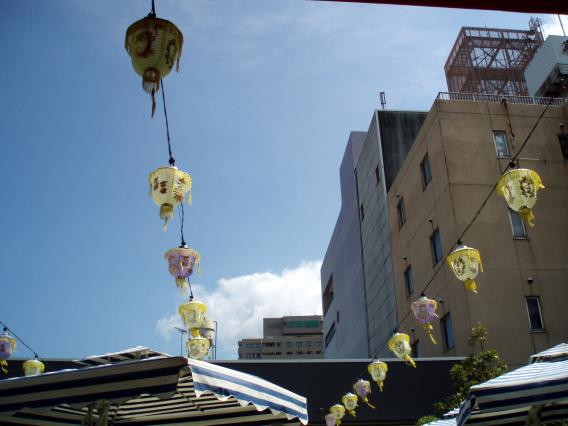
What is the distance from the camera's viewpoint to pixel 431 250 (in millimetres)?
22438

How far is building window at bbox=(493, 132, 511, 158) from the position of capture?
2156 cm

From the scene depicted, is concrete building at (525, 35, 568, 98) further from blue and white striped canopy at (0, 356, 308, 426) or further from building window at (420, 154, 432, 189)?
blue and white striped canopy at (0, 356, 308, 426)

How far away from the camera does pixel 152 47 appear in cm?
540

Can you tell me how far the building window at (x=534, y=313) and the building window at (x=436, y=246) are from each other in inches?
140

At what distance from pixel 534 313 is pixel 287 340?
118 metres

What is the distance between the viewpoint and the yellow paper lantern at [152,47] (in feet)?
17.7

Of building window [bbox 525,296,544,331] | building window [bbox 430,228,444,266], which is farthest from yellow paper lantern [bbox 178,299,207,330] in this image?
building window [bbox 430,228,444,266]

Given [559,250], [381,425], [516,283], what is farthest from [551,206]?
[381,425]

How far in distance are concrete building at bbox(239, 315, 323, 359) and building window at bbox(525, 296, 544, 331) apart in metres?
113

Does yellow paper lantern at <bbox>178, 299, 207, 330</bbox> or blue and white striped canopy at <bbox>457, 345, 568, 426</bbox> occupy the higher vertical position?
yellow paper lantern at <bbox>178, 299, 207, 330</bbox>

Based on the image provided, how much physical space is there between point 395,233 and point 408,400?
10314mm

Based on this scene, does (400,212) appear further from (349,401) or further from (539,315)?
(349,401)

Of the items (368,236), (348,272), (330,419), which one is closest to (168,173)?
(330,419)

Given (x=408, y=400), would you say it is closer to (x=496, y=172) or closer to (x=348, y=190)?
(x=496, y=172)
